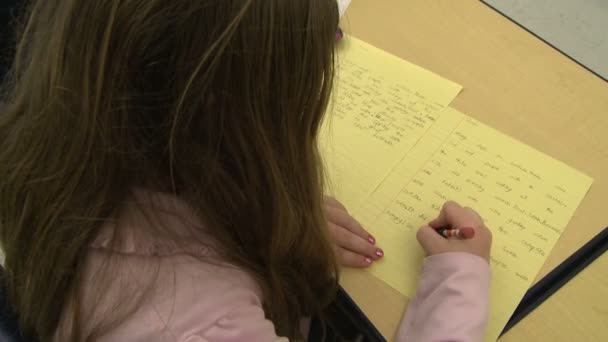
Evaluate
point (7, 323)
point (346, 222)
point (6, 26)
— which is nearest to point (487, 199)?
point (346, 222)

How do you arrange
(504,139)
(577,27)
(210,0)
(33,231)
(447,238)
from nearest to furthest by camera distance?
(210,0), (33,231), (447,238), (504,139), (577,27)

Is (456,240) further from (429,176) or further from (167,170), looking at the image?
(167,170)

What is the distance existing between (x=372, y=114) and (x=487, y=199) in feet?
0.70

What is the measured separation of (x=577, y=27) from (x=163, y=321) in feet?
3.78

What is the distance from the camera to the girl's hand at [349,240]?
58cm

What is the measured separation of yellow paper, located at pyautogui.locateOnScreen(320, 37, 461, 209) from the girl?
Answer: 14 cm

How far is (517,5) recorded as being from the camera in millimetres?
1171

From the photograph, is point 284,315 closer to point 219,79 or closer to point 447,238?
point 447,238

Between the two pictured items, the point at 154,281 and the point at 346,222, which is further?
the point at 346,222

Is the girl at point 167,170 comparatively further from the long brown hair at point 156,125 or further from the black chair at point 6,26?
the black chair at point 6,26

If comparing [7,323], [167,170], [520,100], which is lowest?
[7,323]

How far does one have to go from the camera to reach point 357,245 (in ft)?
1.89

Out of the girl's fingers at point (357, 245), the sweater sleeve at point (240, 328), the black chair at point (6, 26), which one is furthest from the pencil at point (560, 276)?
the black chair at point (6, 26)

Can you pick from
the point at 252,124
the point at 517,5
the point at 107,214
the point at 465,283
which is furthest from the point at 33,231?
the point at 517,5
